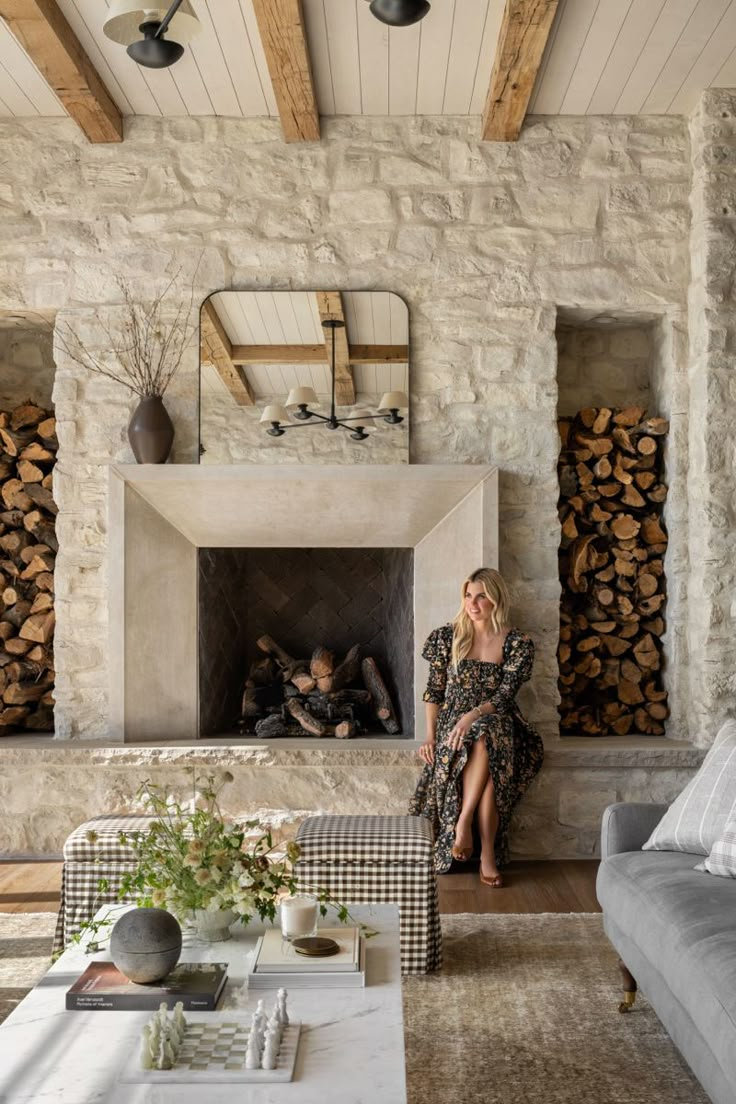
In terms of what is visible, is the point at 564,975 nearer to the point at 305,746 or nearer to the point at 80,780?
the point at 305,746

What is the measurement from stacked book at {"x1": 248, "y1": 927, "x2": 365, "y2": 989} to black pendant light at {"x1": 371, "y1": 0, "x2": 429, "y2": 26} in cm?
220

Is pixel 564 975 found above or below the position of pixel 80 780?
A: below

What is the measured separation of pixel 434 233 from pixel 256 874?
3339 millimetres

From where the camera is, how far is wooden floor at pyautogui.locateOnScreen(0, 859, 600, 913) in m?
Result: 3.96

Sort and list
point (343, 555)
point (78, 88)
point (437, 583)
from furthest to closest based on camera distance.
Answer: point (343, 555) → point (437, 583) → point (78, 88)

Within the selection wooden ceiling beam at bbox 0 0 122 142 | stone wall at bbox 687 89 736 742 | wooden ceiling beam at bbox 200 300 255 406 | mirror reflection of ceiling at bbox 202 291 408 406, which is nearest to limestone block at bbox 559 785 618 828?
stone wall at bbox 687 89 736 742

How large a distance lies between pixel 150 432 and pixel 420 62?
192 cm

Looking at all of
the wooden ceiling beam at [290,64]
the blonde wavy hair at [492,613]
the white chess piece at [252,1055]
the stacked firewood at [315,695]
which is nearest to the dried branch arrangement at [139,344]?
the wooden ceiling beam at [290,64]

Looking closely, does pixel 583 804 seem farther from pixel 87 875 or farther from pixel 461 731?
pixel 87 875

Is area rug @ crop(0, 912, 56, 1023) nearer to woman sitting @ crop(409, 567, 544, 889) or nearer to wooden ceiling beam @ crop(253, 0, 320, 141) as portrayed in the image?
woman sitting @ crop(409, 567, 544, 889)

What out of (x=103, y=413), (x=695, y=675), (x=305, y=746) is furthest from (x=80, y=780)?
(x=695, y=675)

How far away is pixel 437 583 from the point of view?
16.2ft

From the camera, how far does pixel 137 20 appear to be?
2.92 metres

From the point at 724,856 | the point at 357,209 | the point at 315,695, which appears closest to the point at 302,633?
the point at 315,695
